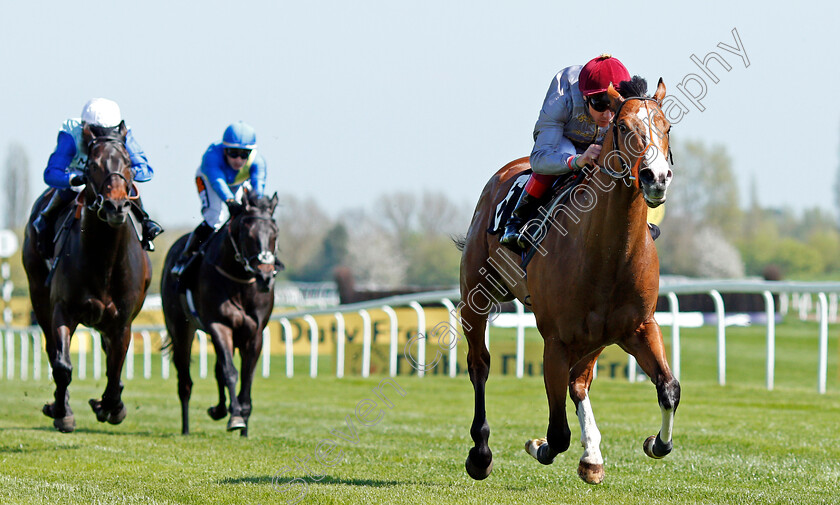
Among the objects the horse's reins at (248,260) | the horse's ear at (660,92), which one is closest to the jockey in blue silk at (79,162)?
the horse's reins at (248,260)

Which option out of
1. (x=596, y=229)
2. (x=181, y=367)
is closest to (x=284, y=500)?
(x=596, y=229)

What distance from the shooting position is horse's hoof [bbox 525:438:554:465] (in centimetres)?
516

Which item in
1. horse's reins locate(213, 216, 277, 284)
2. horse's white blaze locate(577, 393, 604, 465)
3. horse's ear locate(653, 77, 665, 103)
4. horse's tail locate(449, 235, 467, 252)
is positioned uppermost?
horse's ear locate(653, 77, 665, 103)

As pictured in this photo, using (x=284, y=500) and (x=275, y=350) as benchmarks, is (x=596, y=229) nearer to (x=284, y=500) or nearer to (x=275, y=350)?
(x=284, y=500)

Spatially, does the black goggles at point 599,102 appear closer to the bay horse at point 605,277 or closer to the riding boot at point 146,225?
the bay horse at point 605,277

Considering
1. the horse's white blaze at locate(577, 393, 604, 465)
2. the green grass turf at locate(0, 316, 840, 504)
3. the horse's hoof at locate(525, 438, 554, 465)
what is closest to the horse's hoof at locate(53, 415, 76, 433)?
the green grass turf at locate(0, 316, 840, 504)

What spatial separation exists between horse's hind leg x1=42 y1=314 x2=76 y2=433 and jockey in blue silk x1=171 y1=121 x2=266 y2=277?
180cm

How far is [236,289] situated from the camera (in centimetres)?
837

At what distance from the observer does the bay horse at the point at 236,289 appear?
8117mm

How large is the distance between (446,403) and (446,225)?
6566 centimetres

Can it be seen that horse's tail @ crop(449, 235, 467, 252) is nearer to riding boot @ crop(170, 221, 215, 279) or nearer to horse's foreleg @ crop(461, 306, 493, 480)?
horse's foreleg @ crop(461, 306, 493, 480)

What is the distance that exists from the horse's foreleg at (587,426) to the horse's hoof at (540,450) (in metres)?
0.18

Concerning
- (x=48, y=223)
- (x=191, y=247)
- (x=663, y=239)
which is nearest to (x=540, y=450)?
(x=48, y=223)

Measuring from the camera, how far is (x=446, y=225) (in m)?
76.9
